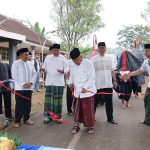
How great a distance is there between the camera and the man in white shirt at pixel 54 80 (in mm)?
5109

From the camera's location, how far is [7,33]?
8773 mm

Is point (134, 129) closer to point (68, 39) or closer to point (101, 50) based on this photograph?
point (101, 50)

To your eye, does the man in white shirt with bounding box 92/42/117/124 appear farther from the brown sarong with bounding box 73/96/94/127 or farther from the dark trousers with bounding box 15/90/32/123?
the dark trousers with bounding box 15/90/32/123

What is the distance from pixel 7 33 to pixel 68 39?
517 inches

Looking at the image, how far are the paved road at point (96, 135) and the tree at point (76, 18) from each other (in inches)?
621

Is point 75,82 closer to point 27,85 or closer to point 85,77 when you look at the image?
point 85,77

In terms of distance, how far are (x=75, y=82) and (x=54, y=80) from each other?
81 centimetres

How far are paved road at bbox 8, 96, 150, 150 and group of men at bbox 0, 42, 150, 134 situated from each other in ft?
0.66

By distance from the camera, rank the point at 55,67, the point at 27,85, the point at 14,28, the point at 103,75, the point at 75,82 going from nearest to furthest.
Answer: the point at 75,82 < the point at 27,85 < the point at 103,75 < the point at 55,67 < the point at 14,28

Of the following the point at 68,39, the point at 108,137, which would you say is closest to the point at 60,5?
the point at 68,39

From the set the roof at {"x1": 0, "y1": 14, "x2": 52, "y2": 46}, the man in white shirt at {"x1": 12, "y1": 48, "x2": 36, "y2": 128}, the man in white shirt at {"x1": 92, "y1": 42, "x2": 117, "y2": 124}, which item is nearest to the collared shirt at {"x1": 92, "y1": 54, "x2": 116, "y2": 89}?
the man in white shirt at {"x1": 92, "y1": 42, "x2": 117, "y2": 124}

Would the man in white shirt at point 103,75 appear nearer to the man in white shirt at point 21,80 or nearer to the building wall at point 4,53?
the man in white shirt at point 21,80

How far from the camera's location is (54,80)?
16.8ft

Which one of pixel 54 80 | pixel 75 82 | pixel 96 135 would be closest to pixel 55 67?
pixel 54 80
